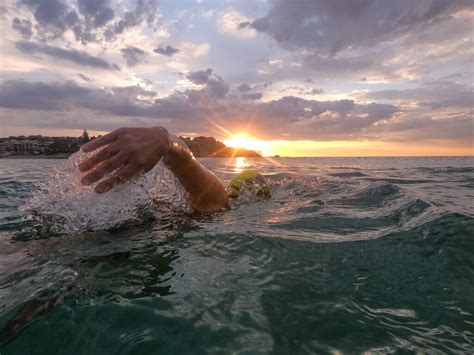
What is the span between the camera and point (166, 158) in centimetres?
347

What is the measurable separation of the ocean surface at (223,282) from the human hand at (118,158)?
729mm

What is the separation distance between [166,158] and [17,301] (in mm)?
1915

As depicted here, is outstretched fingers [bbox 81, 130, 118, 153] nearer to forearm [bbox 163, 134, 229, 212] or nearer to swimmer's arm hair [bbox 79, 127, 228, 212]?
swimmer's arm hair [bbox 79, 127, 228, 212]

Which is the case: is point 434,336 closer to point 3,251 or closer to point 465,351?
point 465,351

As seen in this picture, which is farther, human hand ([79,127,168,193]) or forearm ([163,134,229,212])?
forearm ([163,134,229,212])

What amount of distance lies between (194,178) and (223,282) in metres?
2.03

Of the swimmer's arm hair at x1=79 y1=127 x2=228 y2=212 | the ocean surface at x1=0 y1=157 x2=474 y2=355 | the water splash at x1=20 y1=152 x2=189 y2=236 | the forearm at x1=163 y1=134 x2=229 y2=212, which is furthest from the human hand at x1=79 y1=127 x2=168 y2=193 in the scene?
the ocean surface at x1=0 y1=157 x2=474 y2=355

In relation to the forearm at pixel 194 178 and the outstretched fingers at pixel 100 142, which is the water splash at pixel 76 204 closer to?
the forearm at pixel 194 178

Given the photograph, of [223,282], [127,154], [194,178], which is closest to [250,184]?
[194,178]

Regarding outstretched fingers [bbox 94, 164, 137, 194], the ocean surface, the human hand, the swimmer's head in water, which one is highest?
the human hand

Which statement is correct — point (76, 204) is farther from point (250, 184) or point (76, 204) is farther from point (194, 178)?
point (250, 184)

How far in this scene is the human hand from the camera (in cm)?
271

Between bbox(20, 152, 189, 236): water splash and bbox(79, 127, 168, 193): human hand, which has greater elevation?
bbox(79, 127, 168, 193): human hand

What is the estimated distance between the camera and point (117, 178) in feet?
9.03
